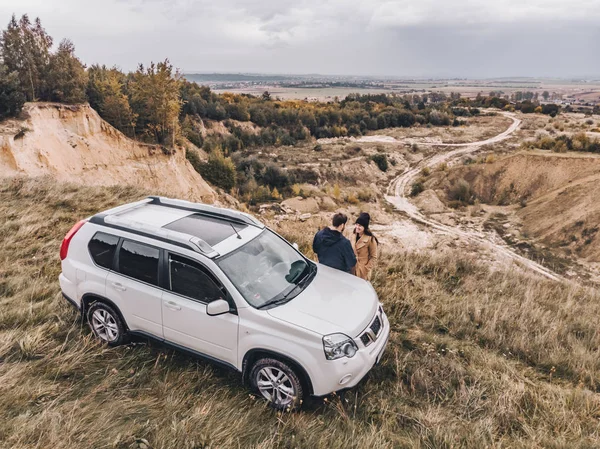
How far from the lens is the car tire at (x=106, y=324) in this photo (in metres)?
5.02

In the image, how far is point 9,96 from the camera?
1644cm

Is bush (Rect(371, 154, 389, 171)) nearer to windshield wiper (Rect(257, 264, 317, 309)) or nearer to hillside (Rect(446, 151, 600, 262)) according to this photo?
hillside (Rect(446, 151, 600, 262))

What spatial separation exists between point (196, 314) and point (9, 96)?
Result: 17.6 metres

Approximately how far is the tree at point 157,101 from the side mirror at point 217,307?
20817 mm

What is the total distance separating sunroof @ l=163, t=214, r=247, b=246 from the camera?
485 cm

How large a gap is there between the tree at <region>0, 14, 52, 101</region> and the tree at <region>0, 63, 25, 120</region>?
6.06ft

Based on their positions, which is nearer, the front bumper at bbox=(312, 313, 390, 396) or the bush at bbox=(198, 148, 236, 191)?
the front bumper at bbox=(312, 313, 390, 396)

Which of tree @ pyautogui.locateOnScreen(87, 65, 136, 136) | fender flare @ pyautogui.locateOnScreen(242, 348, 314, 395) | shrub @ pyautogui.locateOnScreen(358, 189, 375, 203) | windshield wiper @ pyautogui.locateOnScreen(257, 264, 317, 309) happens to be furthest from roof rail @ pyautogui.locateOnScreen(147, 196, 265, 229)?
shrub @ pyautogui.locateOnScreen(358, 189, 375, 203)

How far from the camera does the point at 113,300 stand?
495cm

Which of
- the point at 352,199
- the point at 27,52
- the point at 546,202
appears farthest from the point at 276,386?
the point at 546,202

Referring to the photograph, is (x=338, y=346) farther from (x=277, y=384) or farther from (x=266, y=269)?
(x=266, y=269)

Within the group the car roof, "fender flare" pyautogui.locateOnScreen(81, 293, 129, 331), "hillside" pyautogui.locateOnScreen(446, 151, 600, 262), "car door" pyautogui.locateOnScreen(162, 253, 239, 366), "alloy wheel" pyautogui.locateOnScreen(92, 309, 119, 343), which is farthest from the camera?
"hillside" pyautogui.locateOnScreen(446, 151, 600, 262)

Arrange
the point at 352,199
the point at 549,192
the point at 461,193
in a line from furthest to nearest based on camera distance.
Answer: the point at 461,193
the point at 352,199
the point at 549,192

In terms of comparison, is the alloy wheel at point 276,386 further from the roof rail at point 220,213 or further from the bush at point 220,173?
the bush at point 220,173
